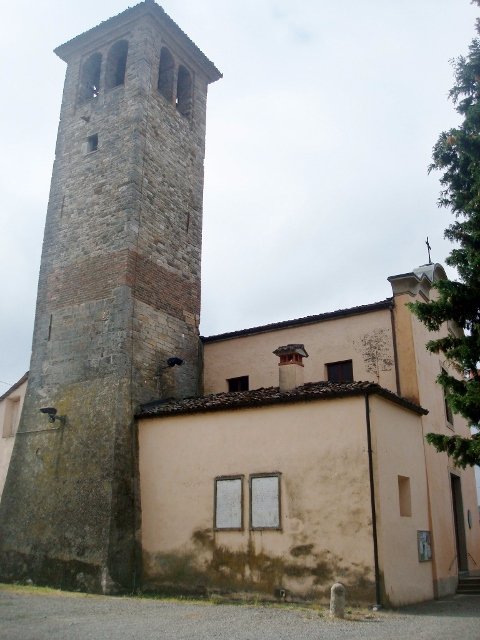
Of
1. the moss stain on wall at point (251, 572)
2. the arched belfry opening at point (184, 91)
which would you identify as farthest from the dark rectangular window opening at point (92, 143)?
the moss stain on wall at point (251, 572)

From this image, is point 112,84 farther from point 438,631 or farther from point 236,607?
point 438,631

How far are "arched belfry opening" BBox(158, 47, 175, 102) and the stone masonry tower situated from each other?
4cm

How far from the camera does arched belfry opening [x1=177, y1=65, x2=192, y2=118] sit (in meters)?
19.5

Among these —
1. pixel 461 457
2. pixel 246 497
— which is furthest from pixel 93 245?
pixel 461 457

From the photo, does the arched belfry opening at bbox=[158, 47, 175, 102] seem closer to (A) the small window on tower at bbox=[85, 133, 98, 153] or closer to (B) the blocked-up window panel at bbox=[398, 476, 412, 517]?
(A) the small window on tower at bbox=[85, 133, 98, 153]

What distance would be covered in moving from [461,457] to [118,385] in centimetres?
742

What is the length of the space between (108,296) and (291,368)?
4.78 meters

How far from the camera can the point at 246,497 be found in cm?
1236

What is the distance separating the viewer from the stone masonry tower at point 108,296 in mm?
13539

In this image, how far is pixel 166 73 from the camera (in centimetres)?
1898

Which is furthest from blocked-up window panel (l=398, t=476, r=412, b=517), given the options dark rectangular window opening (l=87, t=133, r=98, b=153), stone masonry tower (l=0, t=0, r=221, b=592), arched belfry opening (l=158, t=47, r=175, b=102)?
arched belfry opening (l=158, t=47, r=175, b=102)

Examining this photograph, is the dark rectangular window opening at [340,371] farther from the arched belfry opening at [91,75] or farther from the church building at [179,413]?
the arched belfry opening at [91,75]

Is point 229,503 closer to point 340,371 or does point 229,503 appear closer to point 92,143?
point 340,371

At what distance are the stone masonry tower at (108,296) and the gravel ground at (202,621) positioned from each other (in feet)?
6.42
